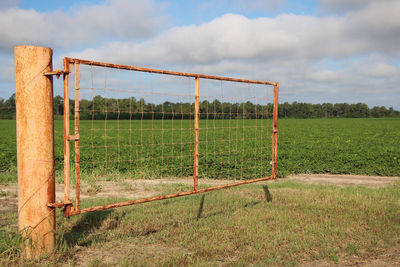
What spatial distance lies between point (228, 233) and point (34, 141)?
2.87 meters

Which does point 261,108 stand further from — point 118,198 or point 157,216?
point 118,198

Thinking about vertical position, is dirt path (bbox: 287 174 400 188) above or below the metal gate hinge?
below

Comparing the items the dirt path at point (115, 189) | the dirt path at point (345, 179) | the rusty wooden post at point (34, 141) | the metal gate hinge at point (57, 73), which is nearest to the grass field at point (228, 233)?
the rusty wooden post at point (34, 141)

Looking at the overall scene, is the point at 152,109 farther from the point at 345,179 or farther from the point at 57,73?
the point at 345,179

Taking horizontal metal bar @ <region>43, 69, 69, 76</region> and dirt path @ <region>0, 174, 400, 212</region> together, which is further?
dirt path @ <region>0, 174, 400, 212</region>

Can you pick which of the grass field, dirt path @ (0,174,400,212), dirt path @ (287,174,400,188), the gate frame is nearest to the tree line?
the gate frame

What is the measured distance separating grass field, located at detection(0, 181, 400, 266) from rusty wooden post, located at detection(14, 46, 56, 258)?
229 millimetres

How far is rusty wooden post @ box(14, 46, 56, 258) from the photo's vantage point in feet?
12.3

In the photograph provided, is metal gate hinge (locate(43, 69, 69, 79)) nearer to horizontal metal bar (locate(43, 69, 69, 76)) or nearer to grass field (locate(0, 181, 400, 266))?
horizontal metal bar (locate(43, 69, 69, 76))

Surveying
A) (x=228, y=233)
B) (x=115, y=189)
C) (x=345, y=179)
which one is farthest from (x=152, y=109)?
(x=345, y=179)

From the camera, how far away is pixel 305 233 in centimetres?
489

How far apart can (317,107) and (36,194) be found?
4979 inches

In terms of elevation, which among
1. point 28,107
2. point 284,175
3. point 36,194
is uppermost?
point 28,107

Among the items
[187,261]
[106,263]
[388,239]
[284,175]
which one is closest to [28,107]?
Answer: [106,263]
